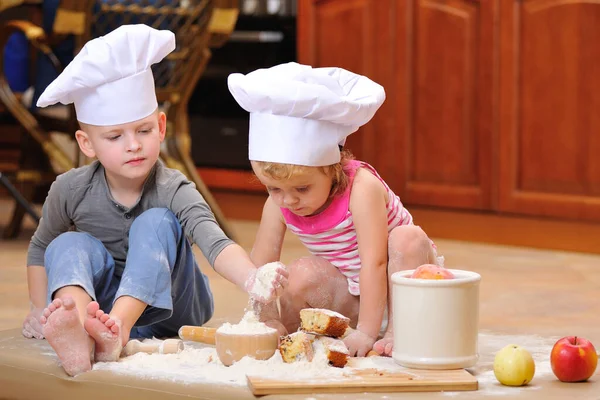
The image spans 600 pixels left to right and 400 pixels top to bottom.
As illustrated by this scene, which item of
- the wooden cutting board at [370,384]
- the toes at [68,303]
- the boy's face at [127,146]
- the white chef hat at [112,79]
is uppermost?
the white chef hat at [112,79]

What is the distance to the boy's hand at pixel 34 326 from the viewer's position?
6.62 feet

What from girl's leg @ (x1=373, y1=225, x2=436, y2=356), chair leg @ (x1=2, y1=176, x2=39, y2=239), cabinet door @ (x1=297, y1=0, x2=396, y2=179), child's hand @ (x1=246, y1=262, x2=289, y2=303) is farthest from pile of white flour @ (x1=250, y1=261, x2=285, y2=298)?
cabinet door @ (x1=297, y1=0, x2=396, y2=179)

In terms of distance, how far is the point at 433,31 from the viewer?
405cm

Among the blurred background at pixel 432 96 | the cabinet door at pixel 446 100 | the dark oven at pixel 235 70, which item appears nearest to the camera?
the blurred background at pixel 432 96

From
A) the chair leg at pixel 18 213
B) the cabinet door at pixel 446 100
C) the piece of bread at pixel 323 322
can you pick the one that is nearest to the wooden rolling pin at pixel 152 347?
the piece of bread at pixel 323 322

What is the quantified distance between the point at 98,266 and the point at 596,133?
7.08 feet

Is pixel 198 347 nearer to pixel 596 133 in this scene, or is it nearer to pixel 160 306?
pixel 160 306

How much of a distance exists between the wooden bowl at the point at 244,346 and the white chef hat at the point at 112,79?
1.47 ft

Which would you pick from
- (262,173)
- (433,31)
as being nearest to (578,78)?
(433,31)

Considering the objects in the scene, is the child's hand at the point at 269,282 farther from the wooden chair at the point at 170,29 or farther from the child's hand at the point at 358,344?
the wooden chair at the point at 170,29

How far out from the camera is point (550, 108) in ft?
12.4

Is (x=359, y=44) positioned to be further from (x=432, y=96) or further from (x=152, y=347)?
(x=152, y=347)

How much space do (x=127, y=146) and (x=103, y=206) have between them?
132 mm

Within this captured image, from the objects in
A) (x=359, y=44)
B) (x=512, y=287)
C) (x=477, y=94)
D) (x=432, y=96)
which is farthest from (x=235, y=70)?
(x=512, y=287)
